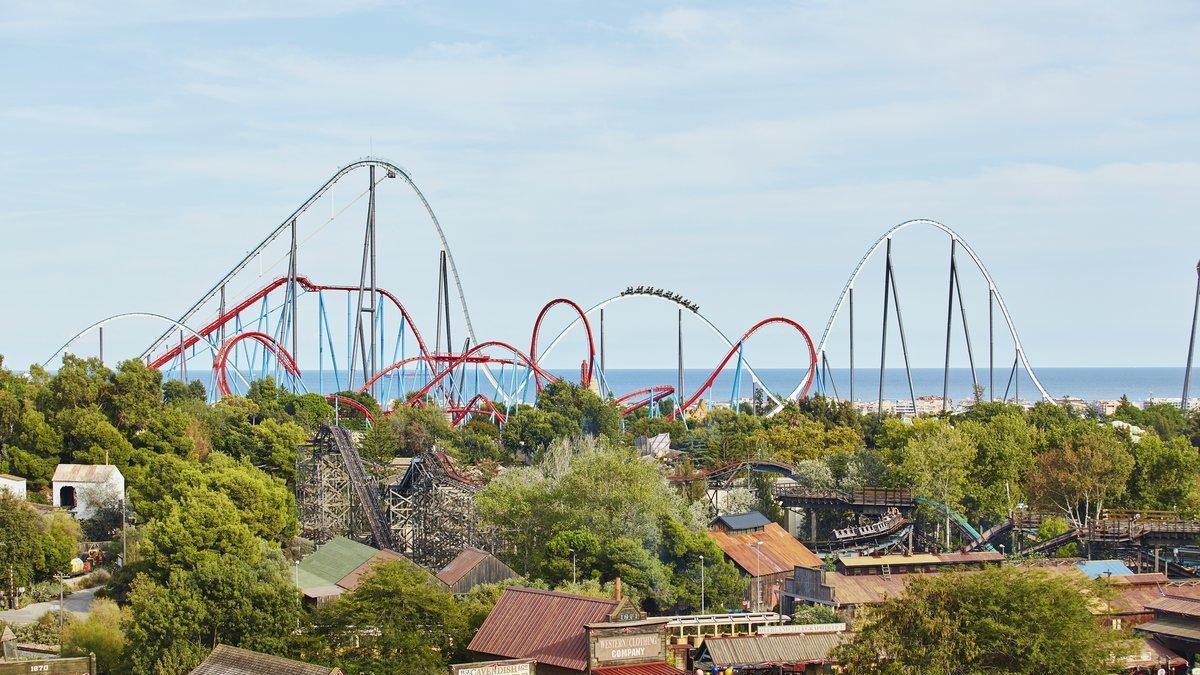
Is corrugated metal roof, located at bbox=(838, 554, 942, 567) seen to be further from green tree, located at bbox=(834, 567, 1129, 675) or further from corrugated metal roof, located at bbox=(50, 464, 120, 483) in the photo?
corrugated metal roof, located at bbox=(50, 464, 120, 483)

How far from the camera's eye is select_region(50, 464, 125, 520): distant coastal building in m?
46.1

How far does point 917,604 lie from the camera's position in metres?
25.8

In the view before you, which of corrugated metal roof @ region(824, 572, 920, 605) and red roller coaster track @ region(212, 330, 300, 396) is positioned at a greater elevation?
red roller coaster track @ region(212, 330, 300, 396)

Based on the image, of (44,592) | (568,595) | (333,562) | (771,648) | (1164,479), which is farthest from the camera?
(1164,479)

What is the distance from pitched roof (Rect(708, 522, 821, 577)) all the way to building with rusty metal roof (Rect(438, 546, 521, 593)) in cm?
722

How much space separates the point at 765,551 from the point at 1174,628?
1281 cm

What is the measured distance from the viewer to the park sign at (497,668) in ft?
77.6

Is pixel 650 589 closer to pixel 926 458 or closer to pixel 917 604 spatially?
pixel 917 604

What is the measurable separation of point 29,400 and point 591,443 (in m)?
19.9

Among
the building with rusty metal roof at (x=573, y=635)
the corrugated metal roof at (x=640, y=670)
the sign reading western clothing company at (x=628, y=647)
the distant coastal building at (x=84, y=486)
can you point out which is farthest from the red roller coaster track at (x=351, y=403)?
the corrugated metal roof at (x=640, y=670)

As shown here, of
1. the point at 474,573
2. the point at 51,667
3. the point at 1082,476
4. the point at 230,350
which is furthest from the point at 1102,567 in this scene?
the point at 230,350

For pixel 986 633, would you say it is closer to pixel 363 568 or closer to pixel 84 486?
pixel 363 568

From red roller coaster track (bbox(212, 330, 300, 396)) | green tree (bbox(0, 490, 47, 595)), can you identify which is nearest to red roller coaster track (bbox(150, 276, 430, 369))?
red roller coaster track (bbox(212, 330, 300, 396))

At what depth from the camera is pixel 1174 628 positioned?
105 ft
